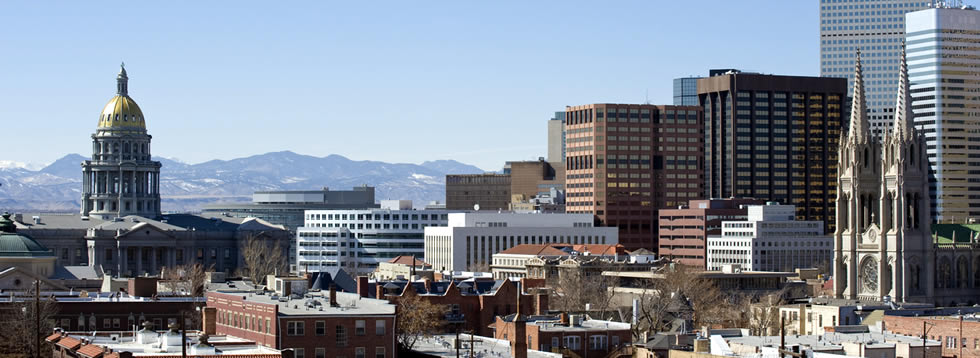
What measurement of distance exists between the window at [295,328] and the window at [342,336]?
7.14 feet

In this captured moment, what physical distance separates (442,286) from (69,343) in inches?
2676

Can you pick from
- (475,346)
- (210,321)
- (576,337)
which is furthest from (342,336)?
(576,337)

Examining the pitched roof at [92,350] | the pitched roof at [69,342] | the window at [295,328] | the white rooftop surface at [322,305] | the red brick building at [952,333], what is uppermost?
the white rooftop surface at [322,305]

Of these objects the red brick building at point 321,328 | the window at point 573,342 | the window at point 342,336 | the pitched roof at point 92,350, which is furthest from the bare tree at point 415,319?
the pitched roof at point 92,350

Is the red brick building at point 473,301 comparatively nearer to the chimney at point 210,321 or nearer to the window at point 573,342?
the window at point 573,342

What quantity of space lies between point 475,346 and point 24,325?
3083 centimetres

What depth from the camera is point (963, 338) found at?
140 metres

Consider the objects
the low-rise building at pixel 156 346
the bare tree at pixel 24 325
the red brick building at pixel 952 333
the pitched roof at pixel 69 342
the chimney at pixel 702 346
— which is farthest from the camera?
the red brick building at pixel 952 333

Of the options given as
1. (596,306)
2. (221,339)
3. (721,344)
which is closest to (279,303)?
(221,339)

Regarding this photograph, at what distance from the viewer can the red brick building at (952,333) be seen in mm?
138750

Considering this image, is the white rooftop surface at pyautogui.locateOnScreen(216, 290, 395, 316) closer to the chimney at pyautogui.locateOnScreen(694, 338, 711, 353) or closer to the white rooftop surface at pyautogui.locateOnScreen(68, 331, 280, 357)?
the white rooftop surface at pyautogui.locateOnScreen(68, 331, 280, 357)

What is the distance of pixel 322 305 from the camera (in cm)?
11481

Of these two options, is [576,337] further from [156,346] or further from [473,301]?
[473,301]

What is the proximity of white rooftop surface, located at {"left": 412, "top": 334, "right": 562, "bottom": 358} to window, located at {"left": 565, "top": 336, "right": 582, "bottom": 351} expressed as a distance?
12.9ft
